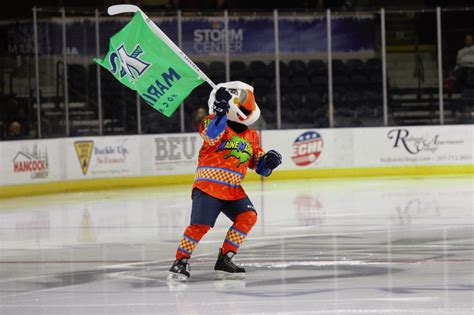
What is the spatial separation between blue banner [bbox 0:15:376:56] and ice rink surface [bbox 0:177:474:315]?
135 inches

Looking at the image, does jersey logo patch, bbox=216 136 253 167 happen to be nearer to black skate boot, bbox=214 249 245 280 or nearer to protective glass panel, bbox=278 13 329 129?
black skate boot, bbox=214 249 245 280

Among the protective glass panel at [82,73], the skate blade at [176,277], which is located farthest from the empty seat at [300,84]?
the skate blade at [176,277]

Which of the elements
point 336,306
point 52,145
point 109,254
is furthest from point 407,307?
point 52,145

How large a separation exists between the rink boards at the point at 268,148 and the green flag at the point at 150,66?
8278 millimetres

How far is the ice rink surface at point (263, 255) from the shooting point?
695cm

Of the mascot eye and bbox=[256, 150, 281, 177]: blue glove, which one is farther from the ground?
the mascot eye

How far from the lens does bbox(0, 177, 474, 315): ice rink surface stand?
695cm

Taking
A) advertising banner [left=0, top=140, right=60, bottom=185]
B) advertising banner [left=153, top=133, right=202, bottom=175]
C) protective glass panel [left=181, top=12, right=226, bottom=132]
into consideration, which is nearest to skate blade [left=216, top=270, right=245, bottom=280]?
advertising banner [left=0, top=140, right=60, bottom=185]

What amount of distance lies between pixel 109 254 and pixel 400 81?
35.9ft

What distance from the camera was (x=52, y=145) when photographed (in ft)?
55.4

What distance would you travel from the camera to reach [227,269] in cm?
811

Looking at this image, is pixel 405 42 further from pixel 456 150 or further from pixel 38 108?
pixel 38 108

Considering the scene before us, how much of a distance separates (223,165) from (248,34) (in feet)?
38.5

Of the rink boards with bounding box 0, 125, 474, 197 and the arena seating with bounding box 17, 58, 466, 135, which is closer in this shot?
the rink boards with bounding box 0, 125, 474, 197
